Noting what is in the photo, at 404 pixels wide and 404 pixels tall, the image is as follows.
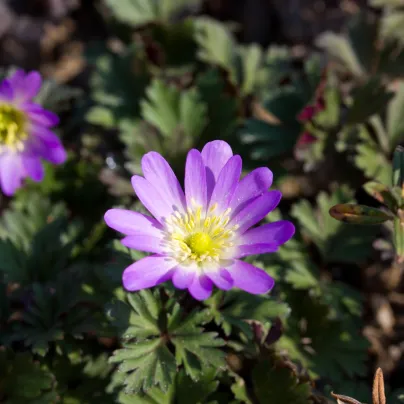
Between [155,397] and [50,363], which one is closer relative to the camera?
[155,397]


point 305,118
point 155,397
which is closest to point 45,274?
point 155,397


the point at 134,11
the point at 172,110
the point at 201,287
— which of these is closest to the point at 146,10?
the point at 134,11

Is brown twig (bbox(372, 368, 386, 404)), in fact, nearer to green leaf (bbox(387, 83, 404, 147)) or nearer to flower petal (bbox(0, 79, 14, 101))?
green leaf (bbox(387, 83, 404, 147))

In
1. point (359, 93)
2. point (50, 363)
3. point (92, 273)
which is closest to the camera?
point (50, 363)

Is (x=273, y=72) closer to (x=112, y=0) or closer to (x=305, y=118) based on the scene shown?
(x=305, y=118)

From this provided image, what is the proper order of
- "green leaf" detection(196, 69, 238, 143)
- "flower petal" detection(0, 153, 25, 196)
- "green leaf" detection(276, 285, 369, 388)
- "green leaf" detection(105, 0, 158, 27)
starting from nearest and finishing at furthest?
"green leaf" detection(276, 285, 369, 388), "flower petal" detection(0, 153, 25, 196), "green leaf" detection(196, 69, 238, 143), "green leaf" detection(105, 0, 158, 27)

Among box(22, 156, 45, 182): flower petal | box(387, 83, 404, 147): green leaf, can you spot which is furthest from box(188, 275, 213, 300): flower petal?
box(387, 83, 404, 147): green leaf
